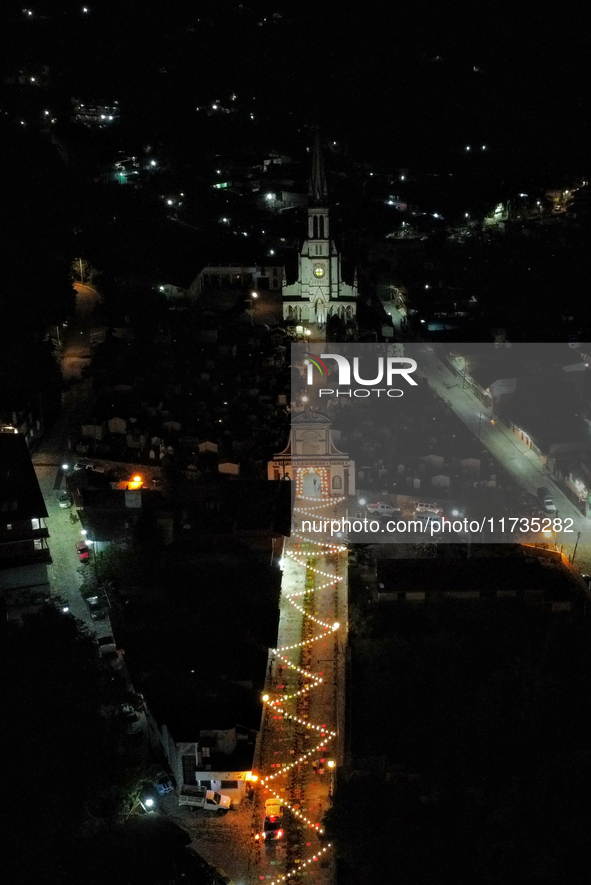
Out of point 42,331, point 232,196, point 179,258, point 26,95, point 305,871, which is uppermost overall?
point 26,95

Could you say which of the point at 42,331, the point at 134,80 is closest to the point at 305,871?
the point at 42,331

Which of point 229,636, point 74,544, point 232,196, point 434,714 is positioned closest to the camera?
point 434,714

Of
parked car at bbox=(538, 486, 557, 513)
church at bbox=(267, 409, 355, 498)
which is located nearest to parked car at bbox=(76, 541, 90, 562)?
church at bbox=(267, 409, 355, 498)

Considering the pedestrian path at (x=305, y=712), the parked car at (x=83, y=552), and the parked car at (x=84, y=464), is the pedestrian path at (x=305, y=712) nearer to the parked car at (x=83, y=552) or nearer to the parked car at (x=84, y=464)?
the parked car at (x=83, y=552)

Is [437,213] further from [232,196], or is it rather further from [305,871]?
[305,871]

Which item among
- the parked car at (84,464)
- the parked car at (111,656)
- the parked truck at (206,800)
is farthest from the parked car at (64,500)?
Answer: the parked truck at (206,800)

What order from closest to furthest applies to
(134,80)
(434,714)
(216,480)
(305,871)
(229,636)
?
(305,871) < (434,714) < (229,636) < (216,480) < (134,80)

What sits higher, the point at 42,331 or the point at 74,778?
the point at 42,331
